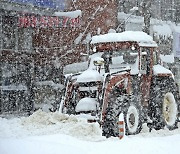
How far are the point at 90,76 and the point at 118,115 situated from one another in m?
1.19

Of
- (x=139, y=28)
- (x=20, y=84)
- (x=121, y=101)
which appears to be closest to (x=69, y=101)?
(x=121, y=101)

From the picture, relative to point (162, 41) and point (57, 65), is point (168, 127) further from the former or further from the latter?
point (162, 41)

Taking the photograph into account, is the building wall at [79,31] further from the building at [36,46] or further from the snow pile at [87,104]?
the snow pile at [87,104]

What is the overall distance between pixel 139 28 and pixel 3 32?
8851mm

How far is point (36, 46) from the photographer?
62.0 feet

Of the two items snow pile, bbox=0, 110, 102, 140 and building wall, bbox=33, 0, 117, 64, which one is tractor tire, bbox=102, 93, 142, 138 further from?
building wall, bbox=33, 0, 117, 64

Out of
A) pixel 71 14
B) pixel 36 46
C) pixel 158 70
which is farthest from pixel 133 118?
pixel 71 14

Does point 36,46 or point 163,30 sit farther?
point 163,30

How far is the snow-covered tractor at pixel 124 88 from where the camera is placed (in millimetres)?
10109

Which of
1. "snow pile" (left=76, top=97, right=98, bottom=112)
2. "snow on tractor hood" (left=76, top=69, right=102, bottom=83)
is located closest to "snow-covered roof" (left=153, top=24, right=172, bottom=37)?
"snow on tractor hood" (left=76, top=69, right=102, bottom=83)

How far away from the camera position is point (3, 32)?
17750 millimetres

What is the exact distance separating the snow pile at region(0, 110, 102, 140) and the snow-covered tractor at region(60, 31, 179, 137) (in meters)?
0.31

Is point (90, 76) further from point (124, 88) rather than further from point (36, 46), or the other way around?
point (36, 46)

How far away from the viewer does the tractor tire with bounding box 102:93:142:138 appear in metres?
9.96
